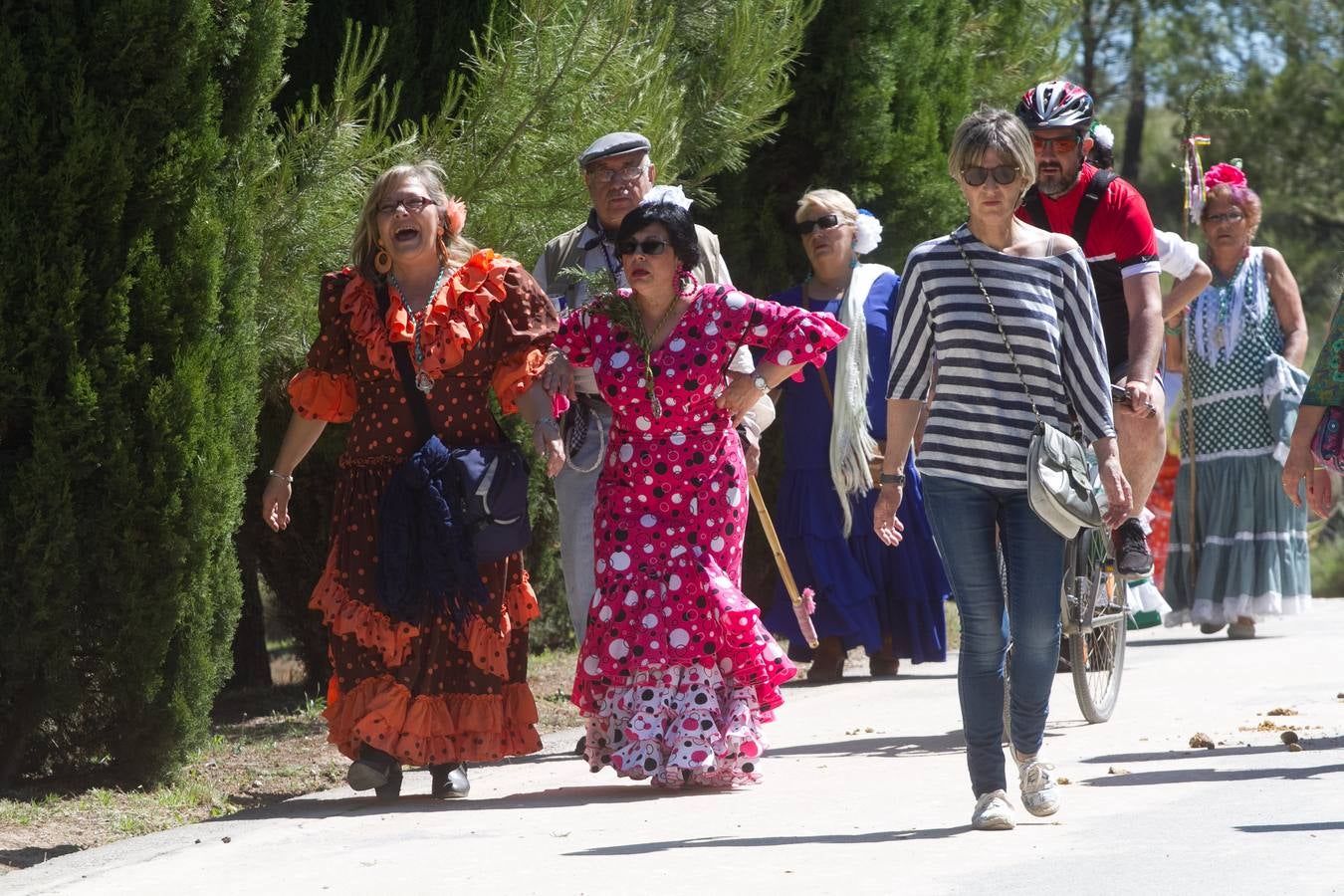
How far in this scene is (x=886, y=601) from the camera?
9.62m

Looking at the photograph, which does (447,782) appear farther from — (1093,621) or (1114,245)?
(1114,245)

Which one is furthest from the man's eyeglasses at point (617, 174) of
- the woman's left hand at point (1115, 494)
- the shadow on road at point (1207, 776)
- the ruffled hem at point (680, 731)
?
the shadow on road at point (1207, 776)

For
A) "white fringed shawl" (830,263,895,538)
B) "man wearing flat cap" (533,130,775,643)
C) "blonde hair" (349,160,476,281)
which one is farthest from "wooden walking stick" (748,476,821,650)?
"white fringed shawl" (830,263,895,538)

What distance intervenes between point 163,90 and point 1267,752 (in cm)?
410

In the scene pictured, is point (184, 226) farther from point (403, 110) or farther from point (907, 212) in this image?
point (907, 212)

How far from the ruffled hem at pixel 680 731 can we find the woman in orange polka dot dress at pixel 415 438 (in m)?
0.27

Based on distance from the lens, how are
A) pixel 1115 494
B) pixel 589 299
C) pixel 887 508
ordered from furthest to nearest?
pixel 589 299
pixel 887 508
pixel 1115 494

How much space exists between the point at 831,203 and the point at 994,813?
4298 mm

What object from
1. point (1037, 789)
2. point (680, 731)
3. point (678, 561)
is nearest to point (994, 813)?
point (1037, 789)

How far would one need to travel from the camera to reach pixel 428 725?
6.33 meters

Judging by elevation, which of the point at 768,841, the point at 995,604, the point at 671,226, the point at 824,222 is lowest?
the point at 768,841

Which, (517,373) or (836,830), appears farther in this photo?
(517,373)

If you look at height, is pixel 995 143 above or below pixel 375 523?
above

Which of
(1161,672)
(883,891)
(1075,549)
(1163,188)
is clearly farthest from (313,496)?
(1163,188)
